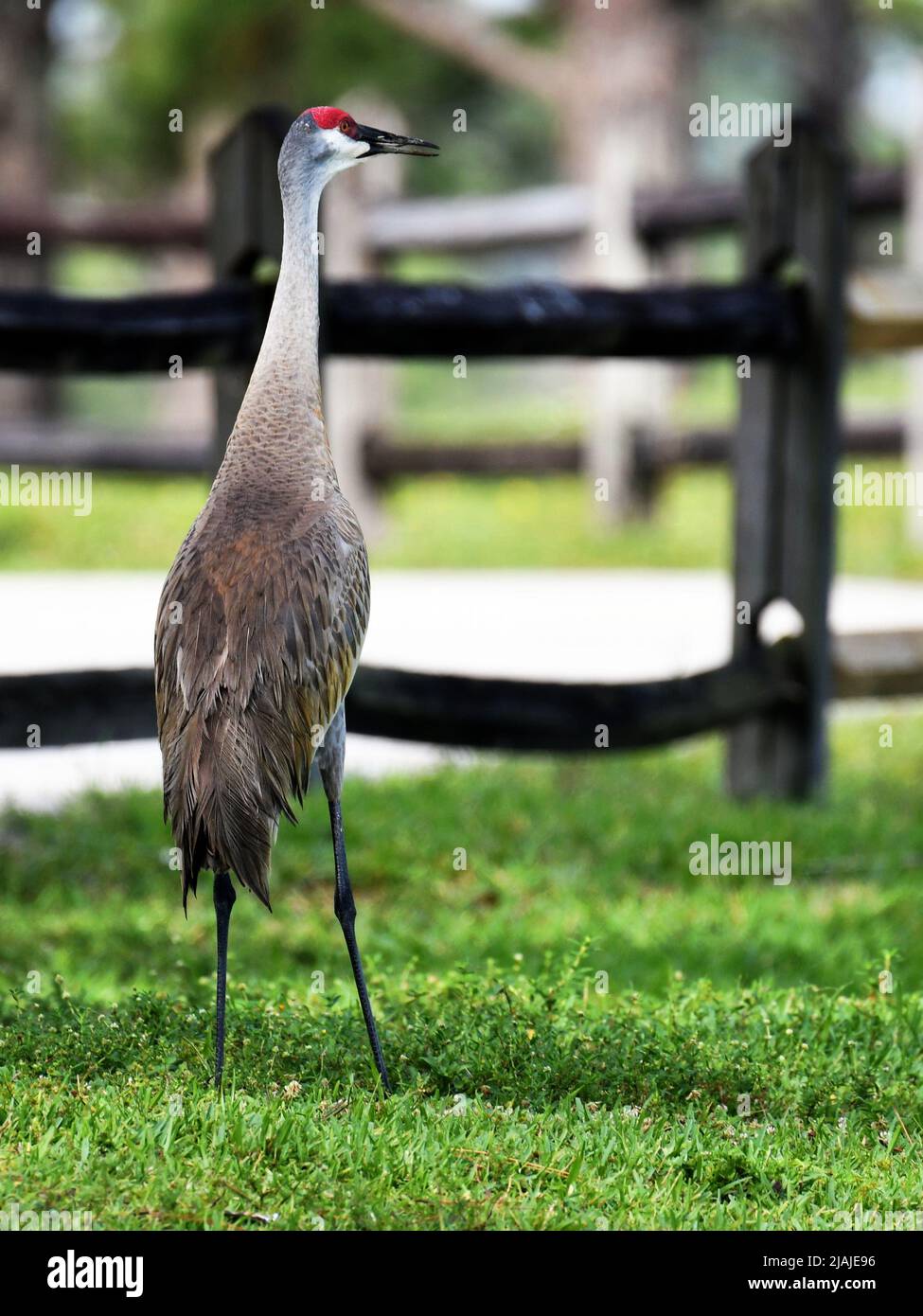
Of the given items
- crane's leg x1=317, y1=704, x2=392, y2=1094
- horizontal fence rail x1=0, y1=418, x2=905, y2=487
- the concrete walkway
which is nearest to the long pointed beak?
crane's leg x1=317, y1=704, x2=392, y2=1094

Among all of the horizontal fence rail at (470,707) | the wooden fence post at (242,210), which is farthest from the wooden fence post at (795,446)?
the wooden fence post at (242,210)

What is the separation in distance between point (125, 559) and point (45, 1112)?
9373 millimetres

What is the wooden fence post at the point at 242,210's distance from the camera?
187 inches

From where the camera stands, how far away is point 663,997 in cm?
408

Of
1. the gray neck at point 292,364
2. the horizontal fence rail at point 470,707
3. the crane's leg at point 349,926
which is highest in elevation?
the gray neck at point 292,364

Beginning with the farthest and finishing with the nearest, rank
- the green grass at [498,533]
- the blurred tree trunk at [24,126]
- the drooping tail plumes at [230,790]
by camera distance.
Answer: the blurred tree trunk at [24,126]
the green grass at [498,533]
the drooping tail plumes at [230,790]

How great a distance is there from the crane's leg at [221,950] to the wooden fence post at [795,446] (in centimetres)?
293

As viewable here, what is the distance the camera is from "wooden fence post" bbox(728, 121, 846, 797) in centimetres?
574

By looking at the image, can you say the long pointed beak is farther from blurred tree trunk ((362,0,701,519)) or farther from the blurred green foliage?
the blurred green foliage

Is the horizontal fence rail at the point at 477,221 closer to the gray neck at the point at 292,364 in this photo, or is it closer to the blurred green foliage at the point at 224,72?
the blurred green foliage at the point at 224,72

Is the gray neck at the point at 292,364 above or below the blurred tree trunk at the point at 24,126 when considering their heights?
below

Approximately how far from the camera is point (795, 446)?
19.3 ft

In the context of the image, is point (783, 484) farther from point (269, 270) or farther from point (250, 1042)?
point (250, 1042)

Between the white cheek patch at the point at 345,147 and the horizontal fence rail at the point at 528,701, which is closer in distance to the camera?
the white cheek patch at the point at 345,147
